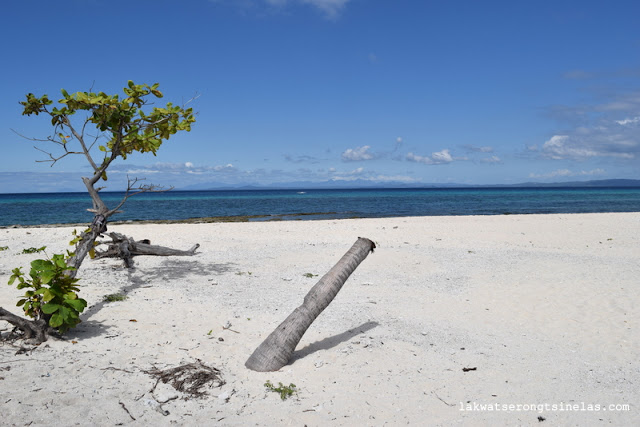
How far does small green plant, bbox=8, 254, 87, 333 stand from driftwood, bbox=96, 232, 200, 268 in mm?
5715

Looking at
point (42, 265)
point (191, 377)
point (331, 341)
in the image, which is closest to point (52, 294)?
point (42, 265)

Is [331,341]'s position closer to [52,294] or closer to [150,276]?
[52,294]

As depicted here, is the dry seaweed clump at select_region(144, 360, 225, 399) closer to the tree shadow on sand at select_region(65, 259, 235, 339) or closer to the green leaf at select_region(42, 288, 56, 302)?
the green leaf at select_region(42, 288, 56, 302)

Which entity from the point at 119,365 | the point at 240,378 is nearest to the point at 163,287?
the point at 119,365

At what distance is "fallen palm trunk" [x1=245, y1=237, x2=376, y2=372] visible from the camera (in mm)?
5789

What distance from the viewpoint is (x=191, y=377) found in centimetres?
540

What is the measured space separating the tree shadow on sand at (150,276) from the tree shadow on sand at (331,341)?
10.3 feet

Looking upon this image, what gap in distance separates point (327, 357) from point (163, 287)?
5225 mm

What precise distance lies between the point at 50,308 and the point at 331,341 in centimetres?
408

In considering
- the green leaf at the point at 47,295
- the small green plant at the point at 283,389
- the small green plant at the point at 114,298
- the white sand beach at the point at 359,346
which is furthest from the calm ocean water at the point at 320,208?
the small green plant at the point at 283,389

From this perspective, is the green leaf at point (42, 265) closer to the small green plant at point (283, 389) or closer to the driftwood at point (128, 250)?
the small green plant at point (283, 389)

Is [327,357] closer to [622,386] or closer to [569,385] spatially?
[569,385]

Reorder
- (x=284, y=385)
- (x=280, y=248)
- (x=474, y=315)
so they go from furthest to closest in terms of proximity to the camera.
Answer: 1. (x=280, y=248)
2. (x=474, y=315)
3. (x=284, y=385)

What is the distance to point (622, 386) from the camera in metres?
5.64
